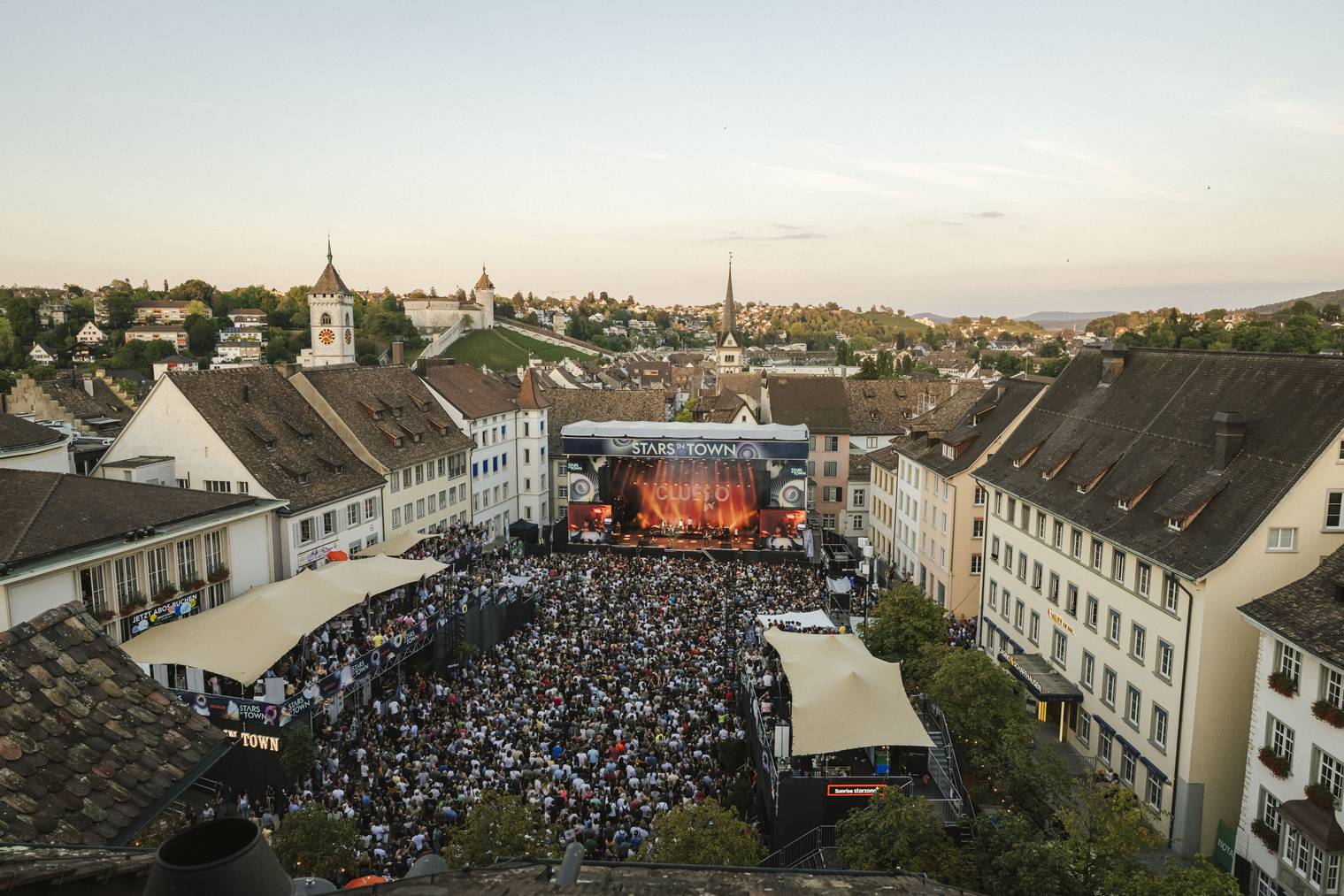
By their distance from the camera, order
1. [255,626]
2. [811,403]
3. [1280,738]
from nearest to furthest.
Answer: [1280,738]
[255,626]
[811,403]

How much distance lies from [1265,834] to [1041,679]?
9.62 m

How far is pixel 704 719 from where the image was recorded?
26.3 m

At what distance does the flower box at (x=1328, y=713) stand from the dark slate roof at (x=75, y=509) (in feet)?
96.7

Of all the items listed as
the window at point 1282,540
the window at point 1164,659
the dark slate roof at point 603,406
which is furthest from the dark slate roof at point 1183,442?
the dark slate roof at point 603,406

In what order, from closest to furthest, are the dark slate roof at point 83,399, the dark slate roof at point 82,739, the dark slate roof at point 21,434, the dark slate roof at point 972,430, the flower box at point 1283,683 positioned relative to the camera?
the dark slate roof at point 82,739 < the flower box at point 1283,683 < the dark slate roof at point 21,434 < the dark slate roof at point 972,430 < the dark slate roof at point 83,399

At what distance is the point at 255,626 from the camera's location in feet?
83.4

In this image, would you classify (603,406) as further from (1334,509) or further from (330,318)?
(1334,509)

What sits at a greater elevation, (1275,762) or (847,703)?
(1275,762)

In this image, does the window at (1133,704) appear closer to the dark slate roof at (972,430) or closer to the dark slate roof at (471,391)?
the dark slate roof at (972,430)

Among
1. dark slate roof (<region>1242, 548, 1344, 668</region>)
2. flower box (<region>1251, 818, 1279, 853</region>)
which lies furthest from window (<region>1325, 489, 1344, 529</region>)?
flower box (<region>1251, 818, 1279, 853</region>)

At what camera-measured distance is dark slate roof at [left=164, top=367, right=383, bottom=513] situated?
3584cm

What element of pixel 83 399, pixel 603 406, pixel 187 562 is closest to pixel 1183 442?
pixel 187 562

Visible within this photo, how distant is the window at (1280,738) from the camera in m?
18.7

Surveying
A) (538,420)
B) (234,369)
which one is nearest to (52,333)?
(538,420)
